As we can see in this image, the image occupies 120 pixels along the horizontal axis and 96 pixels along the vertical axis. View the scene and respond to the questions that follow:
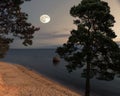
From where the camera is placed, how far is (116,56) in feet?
84.3

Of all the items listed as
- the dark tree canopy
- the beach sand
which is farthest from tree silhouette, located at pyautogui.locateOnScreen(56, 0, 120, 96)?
the beach sand

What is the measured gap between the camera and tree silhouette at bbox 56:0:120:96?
2564cm

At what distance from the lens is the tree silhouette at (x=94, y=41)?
25641 mm

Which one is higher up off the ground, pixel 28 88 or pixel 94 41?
pixel 94 41

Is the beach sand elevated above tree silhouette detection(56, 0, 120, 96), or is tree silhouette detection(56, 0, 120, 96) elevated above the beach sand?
tree silhouette detection(56, 0, 120, 96)

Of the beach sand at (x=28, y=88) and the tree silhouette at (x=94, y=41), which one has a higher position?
the tree silhouette at (x=94, y=41)

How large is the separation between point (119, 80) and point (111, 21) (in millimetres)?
35535

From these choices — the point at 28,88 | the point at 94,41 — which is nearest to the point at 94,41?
the point at 94,41

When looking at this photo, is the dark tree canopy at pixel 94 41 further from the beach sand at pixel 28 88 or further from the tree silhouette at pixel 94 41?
the beach sand at pixel 28 88

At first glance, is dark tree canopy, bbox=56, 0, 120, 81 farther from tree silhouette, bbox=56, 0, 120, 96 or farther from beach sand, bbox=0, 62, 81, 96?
beach sand, bbox=0, 62, 81, 96

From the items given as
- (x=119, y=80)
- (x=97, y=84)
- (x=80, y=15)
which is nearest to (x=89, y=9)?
(x=80, y=15)

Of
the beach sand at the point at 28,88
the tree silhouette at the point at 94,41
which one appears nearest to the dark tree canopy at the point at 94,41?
the tree silhouette at the point at 94,41

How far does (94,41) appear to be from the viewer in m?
25.8

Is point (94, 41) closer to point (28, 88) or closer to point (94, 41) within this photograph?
point (94, 41)
